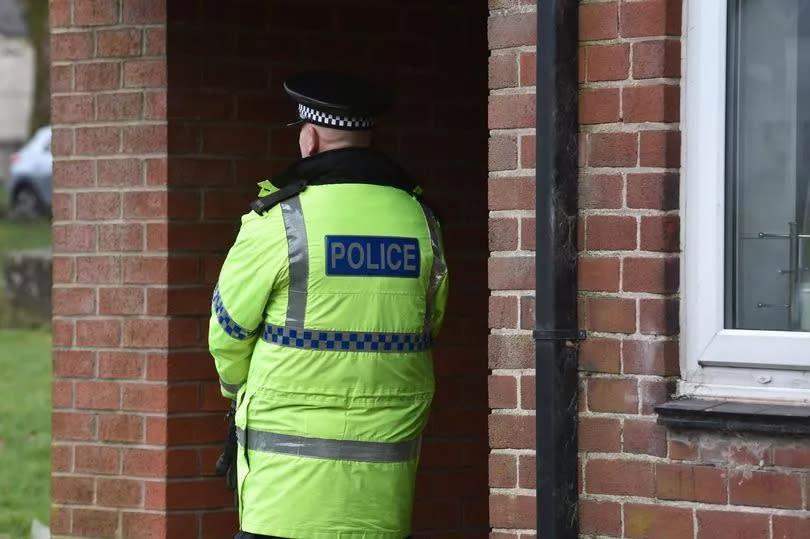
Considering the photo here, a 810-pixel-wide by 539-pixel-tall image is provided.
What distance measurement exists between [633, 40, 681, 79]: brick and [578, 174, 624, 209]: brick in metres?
0.25

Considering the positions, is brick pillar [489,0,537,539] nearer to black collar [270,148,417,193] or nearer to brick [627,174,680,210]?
brick [627,174,680,210]

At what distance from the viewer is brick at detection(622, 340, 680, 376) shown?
3658 mm

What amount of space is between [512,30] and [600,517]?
3.88 ft

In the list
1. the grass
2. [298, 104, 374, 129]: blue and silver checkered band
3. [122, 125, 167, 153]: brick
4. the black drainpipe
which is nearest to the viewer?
the black drainpipe

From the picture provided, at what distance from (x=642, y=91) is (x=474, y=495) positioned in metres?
2.56

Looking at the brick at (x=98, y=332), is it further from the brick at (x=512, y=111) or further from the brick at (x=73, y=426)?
the brick at (x=512, y=111)

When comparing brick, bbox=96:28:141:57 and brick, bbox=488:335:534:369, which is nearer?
brick, bbox=488:335:534:369

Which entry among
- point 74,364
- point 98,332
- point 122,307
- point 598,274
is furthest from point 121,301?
point 598,274

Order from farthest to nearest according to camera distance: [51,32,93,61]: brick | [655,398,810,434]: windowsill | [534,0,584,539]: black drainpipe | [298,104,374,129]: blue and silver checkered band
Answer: [51,32,93,61]: brick
[298,104,374,129]: blue and silver checkered band
[534,0,584,539]: black drainpipe
[655,398,810,434]: windowsill

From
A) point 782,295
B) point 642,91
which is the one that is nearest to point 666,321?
point 782,295

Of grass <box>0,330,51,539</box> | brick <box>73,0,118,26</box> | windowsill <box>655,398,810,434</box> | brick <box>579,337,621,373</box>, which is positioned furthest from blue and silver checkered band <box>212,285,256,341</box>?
grass <box>0,330,51,539</box>

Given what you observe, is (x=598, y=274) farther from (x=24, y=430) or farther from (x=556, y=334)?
(x=24, y=430)

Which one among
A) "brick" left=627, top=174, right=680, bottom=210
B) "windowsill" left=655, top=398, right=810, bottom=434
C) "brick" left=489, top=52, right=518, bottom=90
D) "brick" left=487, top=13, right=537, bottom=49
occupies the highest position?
"brick" left=487, top=13, right=537, bottom=49

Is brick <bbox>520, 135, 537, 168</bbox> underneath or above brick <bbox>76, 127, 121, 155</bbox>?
underneath
